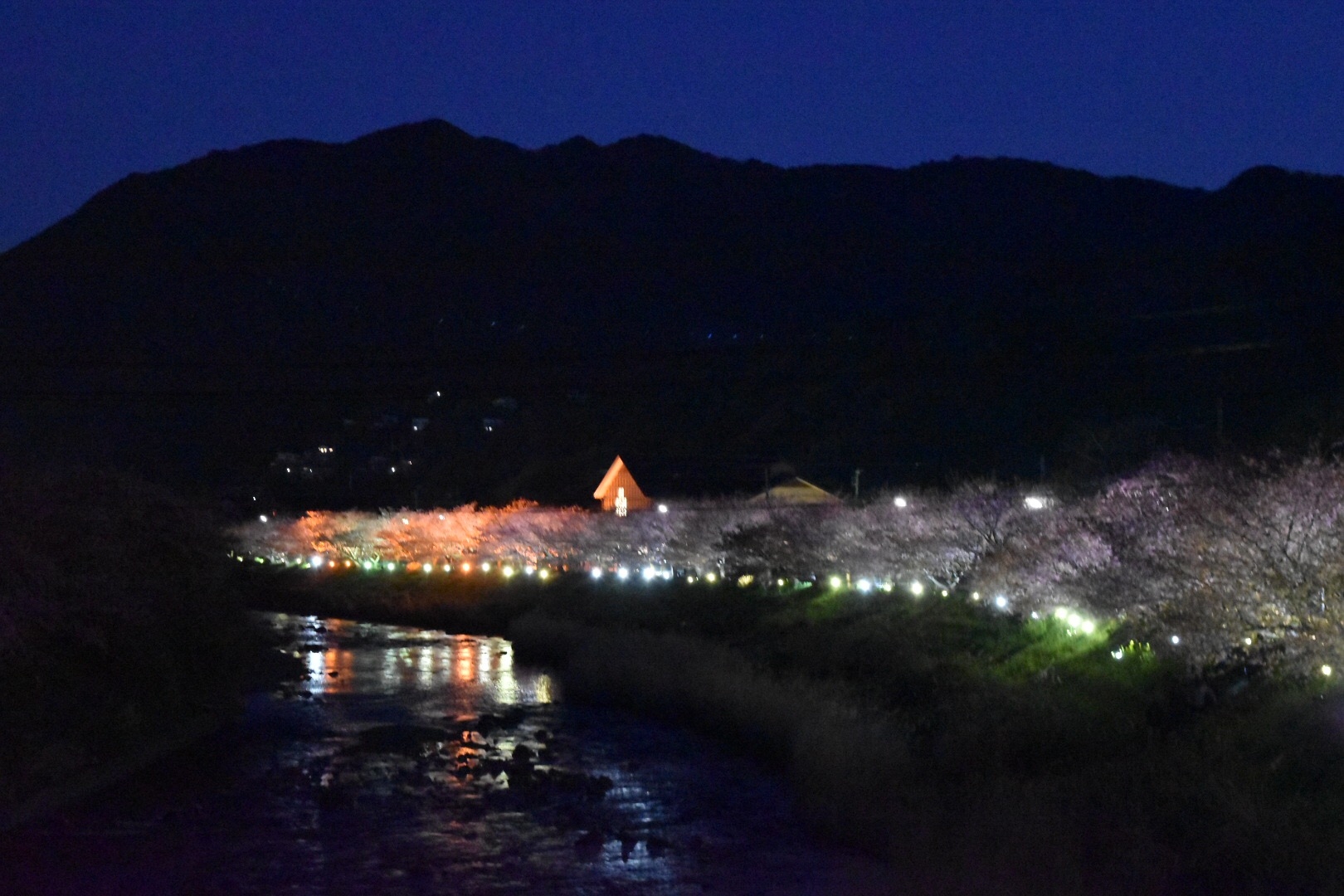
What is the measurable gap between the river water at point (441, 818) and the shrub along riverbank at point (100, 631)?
68 cm

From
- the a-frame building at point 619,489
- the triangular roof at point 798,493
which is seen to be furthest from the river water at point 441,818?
the a-frame building at point 619,489

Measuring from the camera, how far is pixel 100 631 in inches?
750

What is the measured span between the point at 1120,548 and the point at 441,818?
10274 millimetres

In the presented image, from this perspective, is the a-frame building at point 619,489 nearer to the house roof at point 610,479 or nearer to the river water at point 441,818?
the house roof at point 610,479

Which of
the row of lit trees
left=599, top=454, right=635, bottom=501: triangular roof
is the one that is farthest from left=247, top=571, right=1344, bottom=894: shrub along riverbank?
left=599, top=454, right=635, bottom=501: triangular roof

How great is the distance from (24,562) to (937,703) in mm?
13082

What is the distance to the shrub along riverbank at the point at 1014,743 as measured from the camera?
39.5 ft

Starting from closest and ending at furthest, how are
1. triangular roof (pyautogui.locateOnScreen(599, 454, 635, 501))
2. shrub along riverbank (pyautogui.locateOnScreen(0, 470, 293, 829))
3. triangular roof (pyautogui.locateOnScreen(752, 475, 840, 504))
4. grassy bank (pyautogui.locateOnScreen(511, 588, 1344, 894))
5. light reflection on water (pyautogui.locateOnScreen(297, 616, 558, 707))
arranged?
grassy bank (pyautogui.locateOnScreen(511, 588, 1344, 894)) → shrub along riverbank (pyautogui.locateOnScreen(0, 470, 293, 829)) → light reflection on water (pyautogui.locateOnScreen(297, 616, 558, 707)) → triangular roof (pyautogui.locateOnScreen(752, 475, 840, 504)) → triangular roof (pyautogui.locateOnScreen(599, 454, 635, 501))

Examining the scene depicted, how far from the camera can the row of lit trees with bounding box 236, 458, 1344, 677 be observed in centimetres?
1517

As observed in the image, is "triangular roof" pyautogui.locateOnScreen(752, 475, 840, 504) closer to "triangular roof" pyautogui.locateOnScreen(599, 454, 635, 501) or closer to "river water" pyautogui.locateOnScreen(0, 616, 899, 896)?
"triangular roof" pyautogui.locateOnScreen(599, 454, 635, 501)

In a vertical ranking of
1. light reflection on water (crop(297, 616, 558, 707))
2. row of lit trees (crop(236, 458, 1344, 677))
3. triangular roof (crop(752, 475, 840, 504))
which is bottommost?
light reflection on water (crop(297, 616, 558, 707))

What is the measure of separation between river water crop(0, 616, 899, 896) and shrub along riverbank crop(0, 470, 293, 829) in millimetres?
676

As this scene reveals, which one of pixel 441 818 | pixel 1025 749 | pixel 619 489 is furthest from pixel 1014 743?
pixel 619 489

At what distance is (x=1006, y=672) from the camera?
70.8 ft
